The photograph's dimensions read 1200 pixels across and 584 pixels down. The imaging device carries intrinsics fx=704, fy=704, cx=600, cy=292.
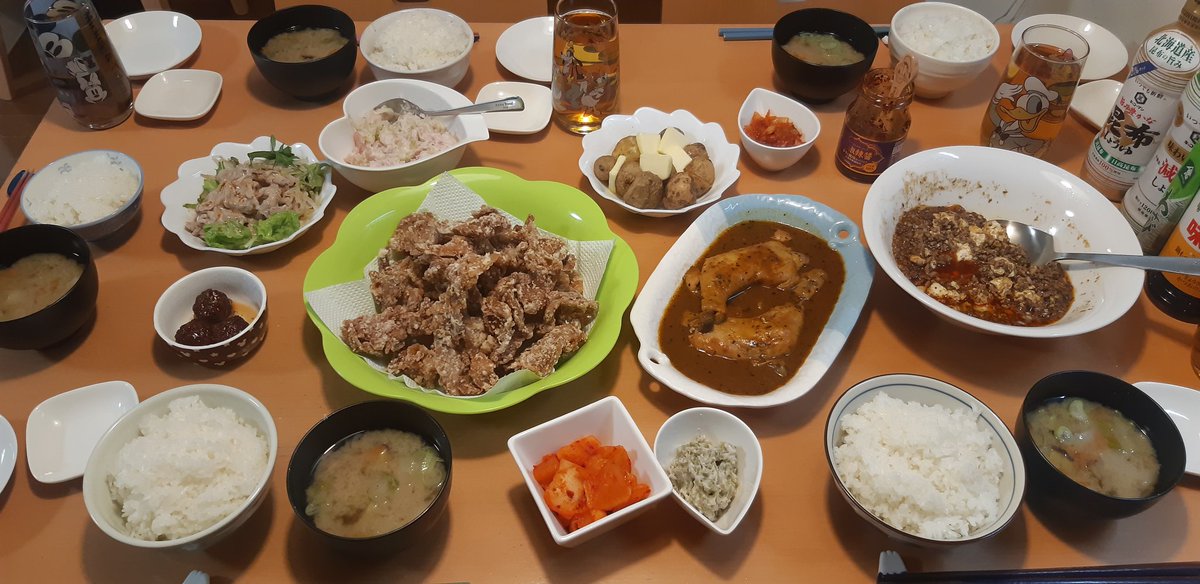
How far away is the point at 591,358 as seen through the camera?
82.0 inches

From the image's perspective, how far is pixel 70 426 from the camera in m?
2.08

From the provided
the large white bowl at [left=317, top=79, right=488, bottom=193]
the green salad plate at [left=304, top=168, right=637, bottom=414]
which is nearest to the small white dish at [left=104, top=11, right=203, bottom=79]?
the large white bowl at [left=317, top=79, right=488, bottom=193]

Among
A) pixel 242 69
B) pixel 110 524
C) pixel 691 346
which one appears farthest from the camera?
pixel 242 69

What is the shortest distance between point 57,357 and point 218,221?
66 centimetres

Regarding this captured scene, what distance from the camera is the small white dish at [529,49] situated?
11.3ft

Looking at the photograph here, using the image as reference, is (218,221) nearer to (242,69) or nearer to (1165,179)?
(242,69)

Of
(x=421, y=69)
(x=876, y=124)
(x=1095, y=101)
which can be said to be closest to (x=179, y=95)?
(x=421, y=69)

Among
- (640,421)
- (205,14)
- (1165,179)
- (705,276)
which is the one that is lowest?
(205,14)

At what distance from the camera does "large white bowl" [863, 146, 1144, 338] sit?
2.17 m

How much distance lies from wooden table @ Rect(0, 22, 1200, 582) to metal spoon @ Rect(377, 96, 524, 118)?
0.68ft

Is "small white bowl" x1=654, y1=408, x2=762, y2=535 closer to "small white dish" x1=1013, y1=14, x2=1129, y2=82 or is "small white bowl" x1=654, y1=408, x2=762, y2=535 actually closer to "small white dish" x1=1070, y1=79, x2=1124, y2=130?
"small white dish" x1=1070, y1=79, x2=1124, y2=130

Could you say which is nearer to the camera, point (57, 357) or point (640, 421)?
point (640, 421)

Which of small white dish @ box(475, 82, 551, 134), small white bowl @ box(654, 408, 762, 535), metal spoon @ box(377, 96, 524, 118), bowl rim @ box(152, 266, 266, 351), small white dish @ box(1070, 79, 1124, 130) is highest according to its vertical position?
metal spoon @ box(377, 96, 524, 118)

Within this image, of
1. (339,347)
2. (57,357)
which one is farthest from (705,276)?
(57,357)
